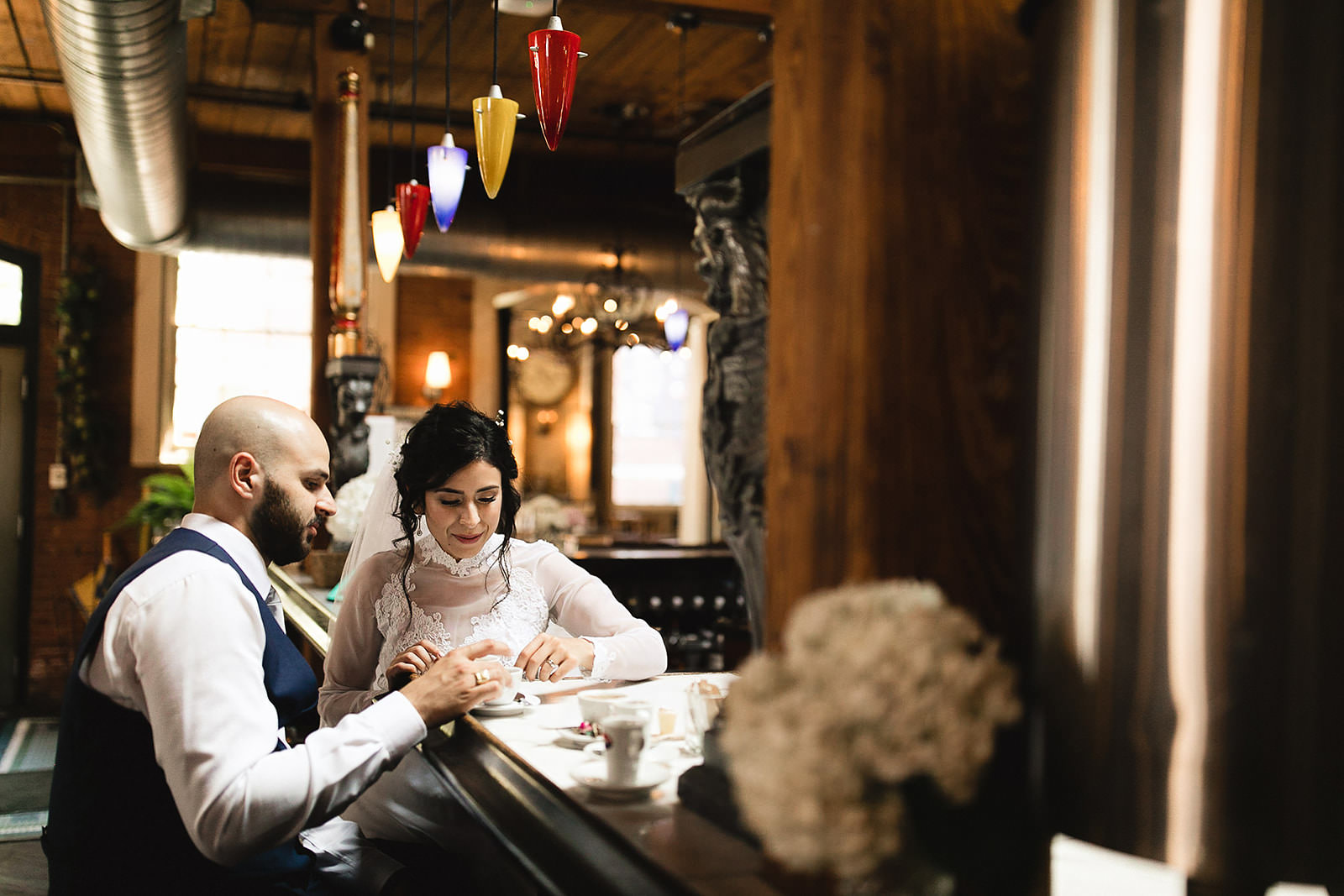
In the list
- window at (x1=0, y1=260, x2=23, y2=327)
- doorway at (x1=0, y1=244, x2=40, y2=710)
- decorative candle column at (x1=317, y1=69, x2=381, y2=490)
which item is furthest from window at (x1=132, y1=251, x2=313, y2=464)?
decorative candle column at (x1=317, y1=69, x2=381, y2=490)

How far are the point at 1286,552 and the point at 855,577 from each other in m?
0.41

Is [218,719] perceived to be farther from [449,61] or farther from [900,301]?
[449,61]

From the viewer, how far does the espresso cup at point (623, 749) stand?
139 centimetres

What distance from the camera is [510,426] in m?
12.7

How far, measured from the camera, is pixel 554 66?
298 centimetres

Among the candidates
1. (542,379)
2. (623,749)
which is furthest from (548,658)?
(542,379)

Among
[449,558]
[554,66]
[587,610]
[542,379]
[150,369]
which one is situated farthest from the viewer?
[542,379]

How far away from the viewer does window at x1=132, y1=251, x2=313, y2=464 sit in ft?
26.6

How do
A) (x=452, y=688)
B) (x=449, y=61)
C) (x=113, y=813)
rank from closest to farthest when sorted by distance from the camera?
(x=113, y=813)
(x=452, y=688)
(x=449, y=61)

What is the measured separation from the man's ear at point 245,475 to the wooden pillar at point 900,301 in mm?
1066

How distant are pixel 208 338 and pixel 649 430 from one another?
7.00 m

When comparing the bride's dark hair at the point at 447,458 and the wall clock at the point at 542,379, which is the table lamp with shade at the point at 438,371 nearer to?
the wall clock at the point at 542,379

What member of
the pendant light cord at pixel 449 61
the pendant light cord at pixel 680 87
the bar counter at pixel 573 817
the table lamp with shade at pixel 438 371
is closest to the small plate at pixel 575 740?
the bar counter at pixel 573 817

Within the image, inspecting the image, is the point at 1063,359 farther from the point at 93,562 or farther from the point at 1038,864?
the point at 93,562
